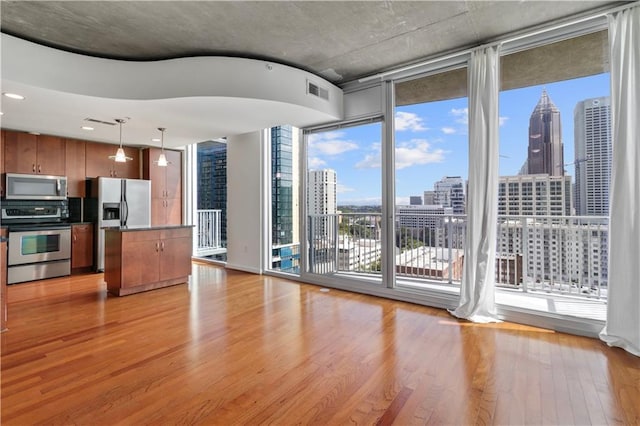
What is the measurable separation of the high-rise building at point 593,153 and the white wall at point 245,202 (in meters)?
4.30

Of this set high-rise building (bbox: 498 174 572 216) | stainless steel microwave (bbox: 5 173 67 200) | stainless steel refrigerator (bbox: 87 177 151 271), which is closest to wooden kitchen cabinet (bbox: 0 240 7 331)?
stainless steel refrigerator (bbox: 87 177 151 271)

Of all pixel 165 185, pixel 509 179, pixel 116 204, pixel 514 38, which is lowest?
pixel 116 204

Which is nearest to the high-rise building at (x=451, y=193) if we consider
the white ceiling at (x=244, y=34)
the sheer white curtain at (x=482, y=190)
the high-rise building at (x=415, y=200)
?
the high-rise building at (x=415, y=200)

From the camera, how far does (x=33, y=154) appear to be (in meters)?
5.05

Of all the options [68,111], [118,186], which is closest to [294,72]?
[68,111]

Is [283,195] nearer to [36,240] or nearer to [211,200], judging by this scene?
[211,200]

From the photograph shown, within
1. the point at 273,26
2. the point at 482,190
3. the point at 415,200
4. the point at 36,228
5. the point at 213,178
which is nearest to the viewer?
the point at 273,26

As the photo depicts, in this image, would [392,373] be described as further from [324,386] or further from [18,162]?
[18,162]

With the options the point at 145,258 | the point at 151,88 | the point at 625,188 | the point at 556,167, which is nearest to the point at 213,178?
the point at 145,258

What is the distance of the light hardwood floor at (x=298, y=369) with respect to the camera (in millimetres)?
1794

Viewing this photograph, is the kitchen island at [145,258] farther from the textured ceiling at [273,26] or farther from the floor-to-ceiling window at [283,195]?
the textured ceiling at [273,26]

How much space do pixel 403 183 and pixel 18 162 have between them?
19.5 feet

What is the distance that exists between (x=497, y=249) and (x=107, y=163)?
22.6 feet

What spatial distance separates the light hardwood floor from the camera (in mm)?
1794
